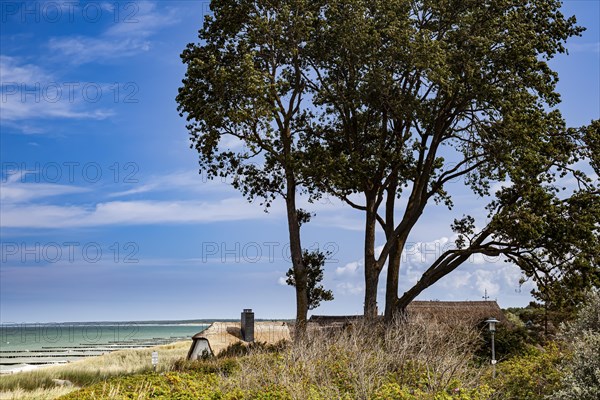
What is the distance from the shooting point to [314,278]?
26094 millimetres

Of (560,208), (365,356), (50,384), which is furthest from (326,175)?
(50,384)

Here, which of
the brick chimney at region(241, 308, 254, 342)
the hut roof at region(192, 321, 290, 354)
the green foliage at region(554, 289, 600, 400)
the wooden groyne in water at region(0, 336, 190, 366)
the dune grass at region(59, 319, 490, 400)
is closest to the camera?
the green foliage at region(554, 289, 600, 400)

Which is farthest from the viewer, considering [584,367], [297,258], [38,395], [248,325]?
[248,325]

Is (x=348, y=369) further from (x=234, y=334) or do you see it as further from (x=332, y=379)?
(x=234, y=334)

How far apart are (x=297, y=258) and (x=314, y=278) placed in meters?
2.19

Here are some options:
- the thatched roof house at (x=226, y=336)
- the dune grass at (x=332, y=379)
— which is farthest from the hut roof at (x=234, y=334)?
the dune grass at (x=332, y=379)

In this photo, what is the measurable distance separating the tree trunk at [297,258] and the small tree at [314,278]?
0.62 metres

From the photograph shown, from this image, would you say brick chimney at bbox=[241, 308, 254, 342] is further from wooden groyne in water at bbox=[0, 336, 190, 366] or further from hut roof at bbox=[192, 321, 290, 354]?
wooden groyne in water at bbox=[0, 336, 190, 366]

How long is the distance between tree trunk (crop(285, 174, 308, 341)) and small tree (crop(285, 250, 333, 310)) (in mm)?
616

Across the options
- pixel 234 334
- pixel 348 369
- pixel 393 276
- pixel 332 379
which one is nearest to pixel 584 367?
pixel 348 369

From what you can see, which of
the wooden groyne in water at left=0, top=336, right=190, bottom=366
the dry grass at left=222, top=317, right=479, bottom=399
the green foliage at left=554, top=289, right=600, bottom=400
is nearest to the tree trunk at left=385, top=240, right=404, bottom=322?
the dry grass at left=222, top=317, right=479, bottom=399

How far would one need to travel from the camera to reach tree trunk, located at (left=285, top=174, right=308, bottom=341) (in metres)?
23.9

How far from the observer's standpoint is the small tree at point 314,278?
25.3 m

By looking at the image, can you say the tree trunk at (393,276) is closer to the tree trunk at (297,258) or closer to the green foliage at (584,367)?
the tree trunk at (297,258)
